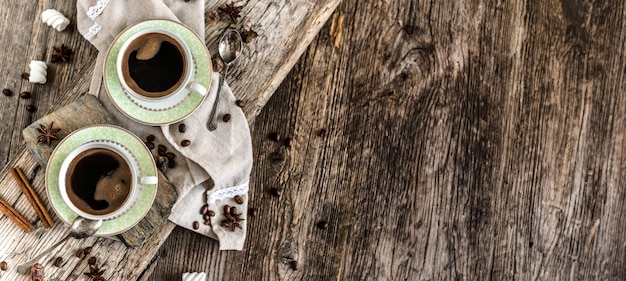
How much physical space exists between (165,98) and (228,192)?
38 centimetres

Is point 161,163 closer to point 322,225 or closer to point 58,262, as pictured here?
point 58,262

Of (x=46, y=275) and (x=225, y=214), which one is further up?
(x=225, y=214)

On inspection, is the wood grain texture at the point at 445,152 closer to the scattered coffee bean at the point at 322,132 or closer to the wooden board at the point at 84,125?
the scattered coffee bean at the point at 322,132

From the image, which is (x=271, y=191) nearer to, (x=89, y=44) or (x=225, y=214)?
(x=225, y=214)

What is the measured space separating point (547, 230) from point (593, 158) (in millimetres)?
338

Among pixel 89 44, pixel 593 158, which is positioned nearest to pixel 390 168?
pixel 593 158

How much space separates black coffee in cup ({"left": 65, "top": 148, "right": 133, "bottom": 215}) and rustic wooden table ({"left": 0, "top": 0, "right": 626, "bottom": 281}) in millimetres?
383

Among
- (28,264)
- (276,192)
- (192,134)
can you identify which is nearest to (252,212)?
(276,192)

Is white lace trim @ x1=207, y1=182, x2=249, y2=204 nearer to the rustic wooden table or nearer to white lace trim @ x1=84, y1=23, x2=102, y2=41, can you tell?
the rustic wooden table

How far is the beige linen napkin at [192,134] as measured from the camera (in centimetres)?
176

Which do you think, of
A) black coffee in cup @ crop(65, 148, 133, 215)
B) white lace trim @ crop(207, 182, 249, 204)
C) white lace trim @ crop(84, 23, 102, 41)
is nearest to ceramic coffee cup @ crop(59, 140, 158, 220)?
black coffee in cup @ crop(65, 148, 133, 215)

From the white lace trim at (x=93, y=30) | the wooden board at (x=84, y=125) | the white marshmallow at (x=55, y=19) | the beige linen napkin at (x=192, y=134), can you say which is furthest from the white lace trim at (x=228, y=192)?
the white marshmallow at (x=55, y=19)

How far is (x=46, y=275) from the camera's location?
1.72 metres

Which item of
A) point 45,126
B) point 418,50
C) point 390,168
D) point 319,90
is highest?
point 418,50
